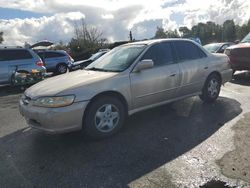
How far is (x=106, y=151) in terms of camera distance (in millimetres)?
4457

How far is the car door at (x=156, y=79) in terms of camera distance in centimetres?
537

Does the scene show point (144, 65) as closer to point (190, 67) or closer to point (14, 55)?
point (190, 67)

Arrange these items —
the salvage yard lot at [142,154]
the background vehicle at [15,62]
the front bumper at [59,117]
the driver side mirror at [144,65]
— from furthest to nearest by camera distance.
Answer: the background vehicle at [15,62]
the driver side mirror at [144,65]
the front bumper at [59,117]
the salvage yard lot at [142,154]

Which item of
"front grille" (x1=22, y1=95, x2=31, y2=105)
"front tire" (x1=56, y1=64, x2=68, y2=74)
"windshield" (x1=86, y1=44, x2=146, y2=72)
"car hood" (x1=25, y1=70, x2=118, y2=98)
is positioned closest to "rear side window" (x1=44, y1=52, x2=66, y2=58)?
"front tire" (x1=56, y1=64, x2=68, y2=74)

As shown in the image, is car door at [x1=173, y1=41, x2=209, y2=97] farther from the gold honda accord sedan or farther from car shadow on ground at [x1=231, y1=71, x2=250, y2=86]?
car shadow on ground at [x1=231, y1=71, x2=250, y2=86]

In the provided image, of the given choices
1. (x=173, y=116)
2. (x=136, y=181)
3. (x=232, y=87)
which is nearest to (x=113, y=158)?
(x=136, y=181)

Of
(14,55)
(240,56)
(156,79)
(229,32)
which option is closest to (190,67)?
(156,79)

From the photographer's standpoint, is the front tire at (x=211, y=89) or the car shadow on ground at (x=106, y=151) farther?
the front tire at (x=211, y=89)

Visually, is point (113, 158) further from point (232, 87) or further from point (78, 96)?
point (232, 87)

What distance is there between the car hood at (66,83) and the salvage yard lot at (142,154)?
81cm

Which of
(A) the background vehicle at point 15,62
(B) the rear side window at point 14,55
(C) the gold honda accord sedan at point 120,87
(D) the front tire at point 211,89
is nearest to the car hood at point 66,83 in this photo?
(C) the gold honda accord sedan at point 120,87

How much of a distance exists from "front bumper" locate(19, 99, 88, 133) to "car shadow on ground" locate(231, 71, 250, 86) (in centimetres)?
655

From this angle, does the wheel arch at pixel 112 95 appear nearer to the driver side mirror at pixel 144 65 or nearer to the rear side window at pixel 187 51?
the driver side mirror at pixel 144 65

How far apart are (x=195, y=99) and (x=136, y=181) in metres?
4.31
